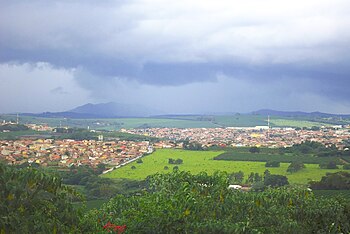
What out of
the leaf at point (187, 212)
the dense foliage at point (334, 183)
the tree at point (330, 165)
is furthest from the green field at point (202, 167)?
the leaf at point (187, 212)

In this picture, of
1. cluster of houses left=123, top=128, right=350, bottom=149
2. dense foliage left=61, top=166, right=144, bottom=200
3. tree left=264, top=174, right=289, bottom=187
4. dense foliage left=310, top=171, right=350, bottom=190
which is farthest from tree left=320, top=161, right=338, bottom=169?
cluster of houses left=123, top=128, right=350, bottom=149

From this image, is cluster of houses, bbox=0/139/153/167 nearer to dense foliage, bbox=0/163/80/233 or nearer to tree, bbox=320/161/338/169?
tree, bbox=320/161/338/169

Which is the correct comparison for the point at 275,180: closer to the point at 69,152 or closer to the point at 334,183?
the point at 334,183

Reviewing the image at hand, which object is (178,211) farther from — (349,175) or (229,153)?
(229,153)

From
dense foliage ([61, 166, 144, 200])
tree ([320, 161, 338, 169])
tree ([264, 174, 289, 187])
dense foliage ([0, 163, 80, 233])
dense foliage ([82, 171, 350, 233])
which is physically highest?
dense foliage ([0, 163, 80, 233])

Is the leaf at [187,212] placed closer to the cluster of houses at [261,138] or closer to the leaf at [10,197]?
the leaf at [10,197]

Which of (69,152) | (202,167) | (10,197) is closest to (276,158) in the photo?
(202,167)
